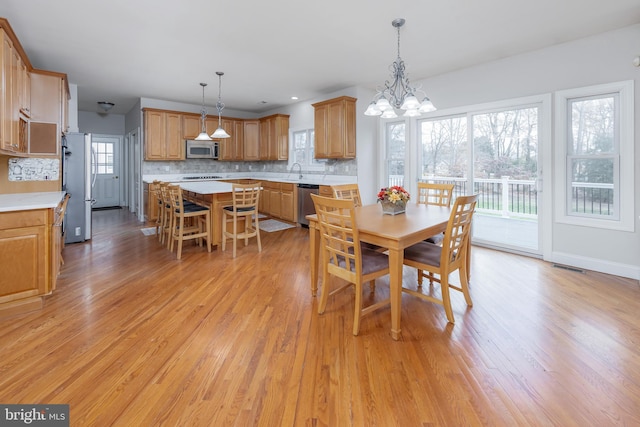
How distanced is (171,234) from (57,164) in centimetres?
160

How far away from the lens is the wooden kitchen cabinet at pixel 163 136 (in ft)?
20.8

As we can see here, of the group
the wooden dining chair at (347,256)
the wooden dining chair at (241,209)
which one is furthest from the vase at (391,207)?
the wooden dining chair at (241,209)

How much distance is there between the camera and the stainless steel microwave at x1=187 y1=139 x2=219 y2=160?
271 inches

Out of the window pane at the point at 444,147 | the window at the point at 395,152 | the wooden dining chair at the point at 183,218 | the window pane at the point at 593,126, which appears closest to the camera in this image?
the window pane at the point at 593,126

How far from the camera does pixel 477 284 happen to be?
10.2ft

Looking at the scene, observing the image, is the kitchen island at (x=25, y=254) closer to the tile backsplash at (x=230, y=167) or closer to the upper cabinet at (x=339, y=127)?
the upper cabinet at (x=339, y=127)

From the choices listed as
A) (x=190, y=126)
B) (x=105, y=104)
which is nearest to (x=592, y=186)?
(x=190, y=126)

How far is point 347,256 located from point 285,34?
2624 mm

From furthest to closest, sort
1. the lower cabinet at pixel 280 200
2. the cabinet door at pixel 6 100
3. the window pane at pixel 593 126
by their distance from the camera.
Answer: the lower cabinet at pixel 280 200
the window pane at pixel 593 126
the cabinet door at pixel 6 100

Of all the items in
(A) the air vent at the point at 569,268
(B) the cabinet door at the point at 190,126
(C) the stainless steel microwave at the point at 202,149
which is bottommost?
(A) the air vent at the point at 569,268

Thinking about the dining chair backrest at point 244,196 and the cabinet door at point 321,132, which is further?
the cabinet door at point 321,132

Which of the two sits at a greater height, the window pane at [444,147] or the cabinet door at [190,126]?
the cabinet door at [190,126]

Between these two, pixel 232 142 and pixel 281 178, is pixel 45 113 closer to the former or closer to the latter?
pixel 232 142

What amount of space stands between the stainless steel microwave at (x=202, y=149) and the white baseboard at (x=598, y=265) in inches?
258
